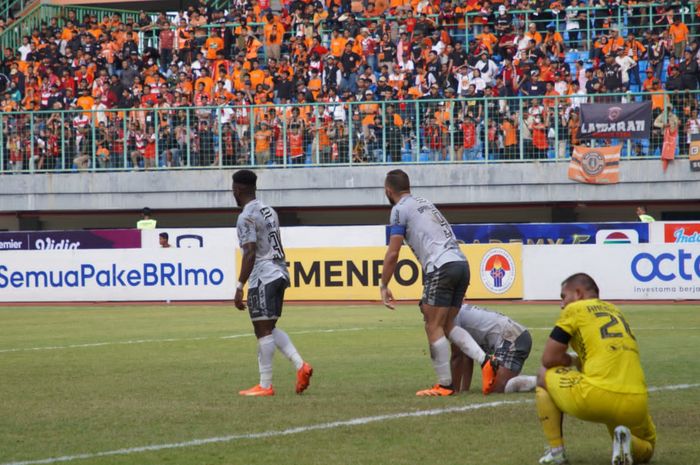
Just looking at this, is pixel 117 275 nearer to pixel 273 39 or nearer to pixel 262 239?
pixel 273 39

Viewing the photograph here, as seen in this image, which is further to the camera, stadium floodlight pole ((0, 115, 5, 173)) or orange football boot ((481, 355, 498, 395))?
stadium floodlight pole ((0, 115, 5, 173))

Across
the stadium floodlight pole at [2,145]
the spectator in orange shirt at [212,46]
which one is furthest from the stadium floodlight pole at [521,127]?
the stadium floodlight pole at [2,145]

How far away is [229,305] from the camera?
2664 centimetres

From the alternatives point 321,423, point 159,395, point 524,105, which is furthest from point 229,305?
point 321,423

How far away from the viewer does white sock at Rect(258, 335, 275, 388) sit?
10719mm

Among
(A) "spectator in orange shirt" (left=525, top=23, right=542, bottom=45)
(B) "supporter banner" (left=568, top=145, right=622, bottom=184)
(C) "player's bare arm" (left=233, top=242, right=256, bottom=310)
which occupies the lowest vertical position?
(C) "player's bare arm" (left=233, top=242, right=256, bottom=310)

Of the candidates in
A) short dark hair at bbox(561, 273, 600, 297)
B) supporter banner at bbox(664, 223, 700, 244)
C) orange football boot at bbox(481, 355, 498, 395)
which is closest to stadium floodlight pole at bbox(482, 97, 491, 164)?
supporter banner at bbox(664, 223, 700, 244)

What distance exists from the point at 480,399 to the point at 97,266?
63.0 feet

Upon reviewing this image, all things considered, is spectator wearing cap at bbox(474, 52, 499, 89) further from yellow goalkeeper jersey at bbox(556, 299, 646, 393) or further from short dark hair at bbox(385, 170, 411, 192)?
yellow goalkeeper jersey at bbox(556, 299, 646, 393)

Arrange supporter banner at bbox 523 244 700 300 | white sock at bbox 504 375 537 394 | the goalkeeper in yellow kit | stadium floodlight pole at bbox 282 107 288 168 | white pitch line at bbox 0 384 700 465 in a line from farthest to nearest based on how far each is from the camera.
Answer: stadium floodlight pole at bbox 282 107 288 168 < supporter banner at bbox 523 244 700 300 < white sock at bbox 504 375 537 394 < white pitch line at bbox 0 384 700 465 < the goalkeeper in yellow kit

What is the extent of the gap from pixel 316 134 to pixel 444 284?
21281 mm

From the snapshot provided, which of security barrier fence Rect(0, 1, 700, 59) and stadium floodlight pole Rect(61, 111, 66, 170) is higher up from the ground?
security barrier fence Rect(0, 1, 700, 59)

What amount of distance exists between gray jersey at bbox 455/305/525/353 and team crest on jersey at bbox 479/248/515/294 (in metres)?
15.0

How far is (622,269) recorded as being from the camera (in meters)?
25.4
